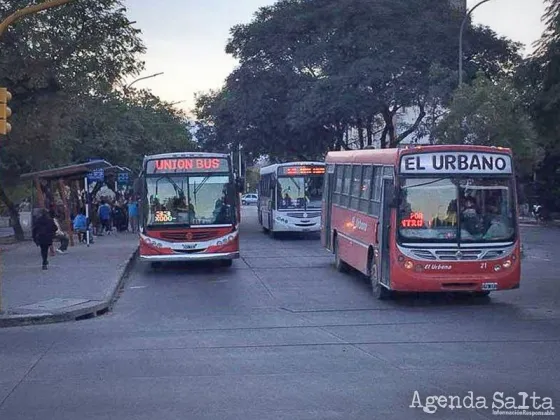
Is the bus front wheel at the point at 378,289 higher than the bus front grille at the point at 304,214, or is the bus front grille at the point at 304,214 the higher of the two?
the bus front grille at the point at 304,214

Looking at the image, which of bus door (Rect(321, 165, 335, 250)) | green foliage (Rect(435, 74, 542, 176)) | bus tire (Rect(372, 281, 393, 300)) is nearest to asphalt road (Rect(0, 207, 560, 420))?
bus tire (Rect(372, 281, 393, 300))

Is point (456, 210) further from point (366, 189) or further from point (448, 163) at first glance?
point (366, 189)

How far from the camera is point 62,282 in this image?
22625 mm

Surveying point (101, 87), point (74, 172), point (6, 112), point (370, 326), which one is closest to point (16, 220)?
point (74, 172)

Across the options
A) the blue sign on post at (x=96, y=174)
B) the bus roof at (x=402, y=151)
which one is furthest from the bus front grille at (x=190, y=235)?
the blue sign on post at (x=96, y=174)

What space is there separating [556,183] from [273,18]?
62.5 ft

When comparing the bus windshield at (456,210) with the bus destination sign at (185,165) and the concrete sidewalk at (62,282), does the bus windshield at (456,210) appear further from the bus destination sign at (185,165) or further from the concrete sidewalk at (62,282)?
the bus destination sign at (185,165)

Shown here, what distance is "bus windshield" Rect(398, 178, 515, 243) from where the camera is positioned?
18016 millimetres

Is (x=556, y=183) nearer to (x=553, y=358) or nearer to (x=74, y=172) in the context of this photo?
(x=74, y=172)

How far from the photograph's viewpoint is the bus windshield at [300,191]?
39.6 metres

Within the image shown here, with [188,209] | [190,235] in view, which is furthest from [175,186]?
[190,235]

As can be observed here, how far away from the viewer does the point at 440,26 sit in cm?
4975

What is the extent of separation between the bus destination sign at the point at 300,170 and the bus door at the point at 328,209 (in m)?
12.2

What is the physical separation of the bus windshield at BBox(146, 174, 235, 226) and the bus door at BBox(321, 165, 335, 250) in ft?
8.48
